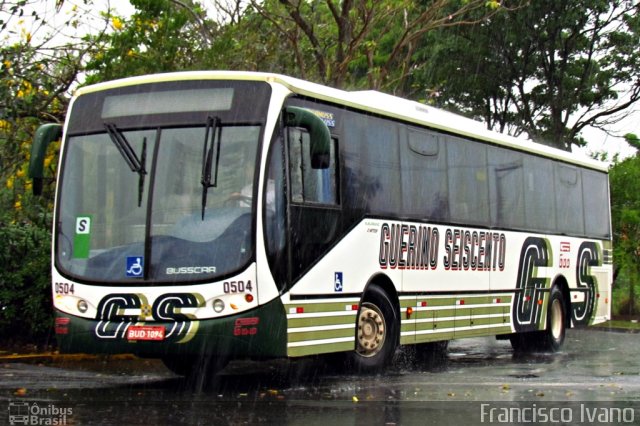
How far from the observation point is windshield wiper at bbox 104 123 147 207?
11648mm

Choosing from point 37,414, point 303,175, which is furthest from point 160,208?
point 37,414

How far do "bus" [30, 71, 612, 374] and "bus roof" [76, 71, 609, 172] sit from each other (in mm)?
27

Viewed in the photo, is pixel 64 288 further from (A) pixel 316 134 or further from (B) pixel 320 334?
(A) pixel 316 134

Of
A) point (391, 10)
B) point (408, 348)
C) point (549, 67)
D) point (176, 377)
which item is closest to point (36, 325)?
point (176, 377)

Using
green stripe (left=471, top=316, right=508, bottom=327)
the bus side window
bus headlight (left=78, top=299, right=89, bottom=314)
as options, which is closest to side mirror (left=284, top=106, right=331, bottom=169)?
the bus side window

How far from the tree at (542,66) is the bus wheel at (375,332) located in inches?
823

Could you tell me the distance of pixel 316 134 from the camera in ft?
38.1

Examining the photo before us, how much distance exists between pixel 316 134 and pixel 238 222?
1201 mm

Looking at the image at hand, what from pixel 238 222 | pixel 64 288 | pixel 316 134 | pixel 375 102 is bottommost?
pixel 64 288

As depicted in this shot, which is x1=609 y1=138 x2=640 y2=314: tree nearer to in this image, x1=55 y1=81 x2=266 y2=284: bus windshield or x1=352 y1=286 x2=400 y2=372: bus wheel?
x1=352 y1=286 x2=400 y2=372: bus wheel

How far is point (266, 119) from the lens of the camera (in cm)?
1152

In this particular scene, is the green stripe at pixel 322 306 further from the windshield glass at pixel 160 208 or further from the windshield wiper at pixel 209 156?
the windshield wiper at pixel 209 156

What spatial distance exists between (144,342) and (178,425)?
8.17ft

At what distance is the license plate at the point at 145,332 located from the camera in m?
11.2
